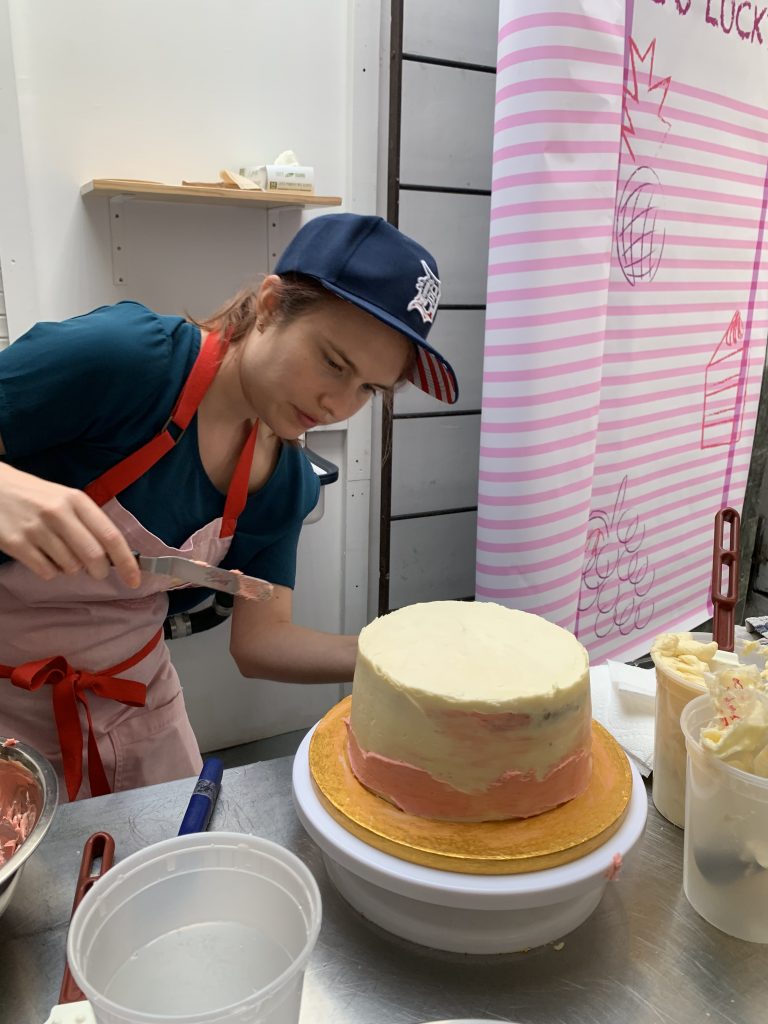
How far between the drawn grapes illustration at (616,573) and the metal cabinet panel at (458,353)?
620mm

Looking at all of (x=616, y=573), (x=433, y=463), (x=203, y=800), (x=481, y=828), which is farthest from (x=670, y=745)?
(x=433, y=463)

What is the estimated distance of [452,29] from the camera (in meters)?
2.04

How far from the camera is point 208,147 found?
183 centimetres

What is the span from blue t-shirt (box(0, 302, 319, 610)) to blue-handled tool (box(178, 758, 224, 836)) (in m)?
0.38

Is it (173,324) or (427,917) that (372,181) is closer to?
(173,324)

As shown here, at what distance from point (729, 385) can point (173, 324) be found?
5.72 feet

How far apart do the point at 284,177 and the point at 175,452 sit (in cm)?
97

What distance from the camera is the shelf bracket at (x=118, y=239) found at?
5.78ft

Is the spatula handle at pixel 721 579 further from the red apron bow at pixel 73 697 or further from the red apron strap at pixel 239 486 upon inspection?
the red apron bow at pixel 73 697

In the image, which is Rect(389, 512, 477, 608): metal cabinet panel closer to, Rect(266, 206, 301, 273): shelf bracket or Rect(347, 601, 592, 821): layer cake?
Rect(266, 206, 301, 273): shelf bracket

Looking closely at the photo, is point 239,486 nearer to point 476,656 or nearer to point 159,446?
point 159,446

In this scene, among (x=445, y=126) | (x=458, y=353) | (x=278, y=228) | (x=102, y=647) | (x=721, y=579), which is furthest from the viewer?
(x=458, y=353)

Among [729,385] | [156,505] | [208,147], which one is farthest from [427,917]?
[729,385]

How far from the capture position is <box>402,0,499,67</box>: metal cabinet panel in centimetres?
198
